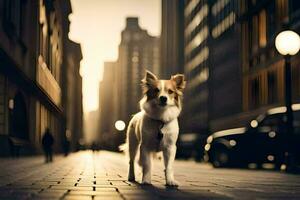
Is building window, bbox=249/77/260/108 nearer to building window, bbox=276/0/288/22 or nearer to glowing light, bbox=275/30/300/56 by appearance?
building window, bbox=276/0/288/22

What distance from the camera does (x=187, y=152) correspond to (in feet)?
117

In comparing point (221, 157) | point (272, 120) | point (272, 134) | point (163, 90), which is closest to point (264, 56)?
point (221, 157)

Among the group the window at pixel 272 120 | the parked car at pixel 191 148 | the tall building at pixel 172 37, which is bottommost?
the parked car at pixel 191 148

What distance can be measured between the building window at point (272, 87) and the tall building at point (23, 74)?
1375 centimetres

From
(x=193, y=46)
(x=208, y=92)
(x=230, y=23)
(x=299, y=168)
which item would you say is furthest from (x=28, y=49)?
(x=193, y=46)

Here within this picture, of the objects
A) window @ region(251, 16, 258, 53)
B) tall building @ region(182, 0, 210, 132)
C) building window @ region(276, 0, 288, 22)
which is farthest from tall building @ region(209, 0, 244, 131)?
building window @ region(276, 0, 288, 22)

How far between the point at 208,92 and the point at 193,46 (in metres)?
20.1

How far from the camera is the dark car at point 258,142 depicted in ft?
55.9

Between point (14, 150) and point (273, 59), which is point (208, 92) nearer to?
point (273, 59)

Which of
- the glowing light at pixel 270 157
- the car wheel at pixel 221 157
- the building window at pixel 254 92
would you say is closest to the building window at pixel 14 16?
the car wheel at pixel 221 157

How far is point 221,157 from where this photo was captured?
1895cm

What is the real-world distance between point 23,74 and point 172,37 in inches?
3884

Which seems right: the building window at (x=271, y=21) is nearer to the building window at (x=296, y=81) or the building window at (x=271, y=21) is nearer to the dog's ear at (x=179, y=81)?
the building window at (x=296, y=81)

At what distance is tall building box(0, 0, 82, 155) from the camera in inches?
1117
